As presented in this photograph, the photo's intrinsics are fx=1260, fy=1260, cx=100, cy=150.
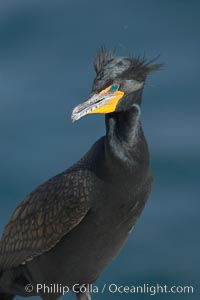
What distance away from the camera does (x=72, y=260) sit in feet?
25.2

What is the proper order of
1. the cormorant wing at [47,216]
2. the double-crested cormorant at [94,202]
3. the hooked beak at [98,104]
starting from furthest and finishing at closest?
the cormorant wing at [47,216]
the double-crested cormorant at [94,202]
the hooked beak at [98,104]

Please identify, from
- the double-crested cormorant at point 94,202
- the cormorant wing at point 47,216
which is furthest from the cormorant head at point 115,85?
the cormorant wing at point 47,216

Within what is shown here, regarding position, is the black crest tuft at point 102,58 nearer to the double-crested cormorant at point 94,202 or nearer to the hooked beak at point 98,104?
the double-crested cormorant at point 94,202

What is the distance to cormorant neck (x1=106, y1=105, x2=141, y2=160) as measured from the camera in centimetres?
729

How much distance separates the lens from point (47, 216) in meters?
7.62

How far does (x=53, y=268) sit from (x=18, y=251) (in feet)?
0.80

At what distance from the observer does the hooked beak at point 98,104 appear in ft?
23.3

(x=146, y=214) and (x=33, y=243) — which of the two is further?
(x=146, y=214)

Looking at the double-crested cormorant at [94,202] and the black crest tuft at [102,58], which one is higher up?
the black crest tuft at [102,58]

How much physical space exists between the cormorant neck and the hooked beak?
17cm

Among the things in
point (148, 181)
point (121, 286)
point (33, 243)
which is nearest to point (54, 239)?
point (33, 243)

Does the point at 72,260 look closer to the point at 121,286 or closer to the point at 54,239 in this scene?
the point at 54,239

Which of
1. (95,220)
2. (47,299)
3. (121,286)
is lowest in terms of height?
(121,286)

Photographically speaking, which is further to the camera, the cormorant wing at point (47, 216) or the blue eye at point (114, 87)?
the cormorant wing at point (47, 216)
